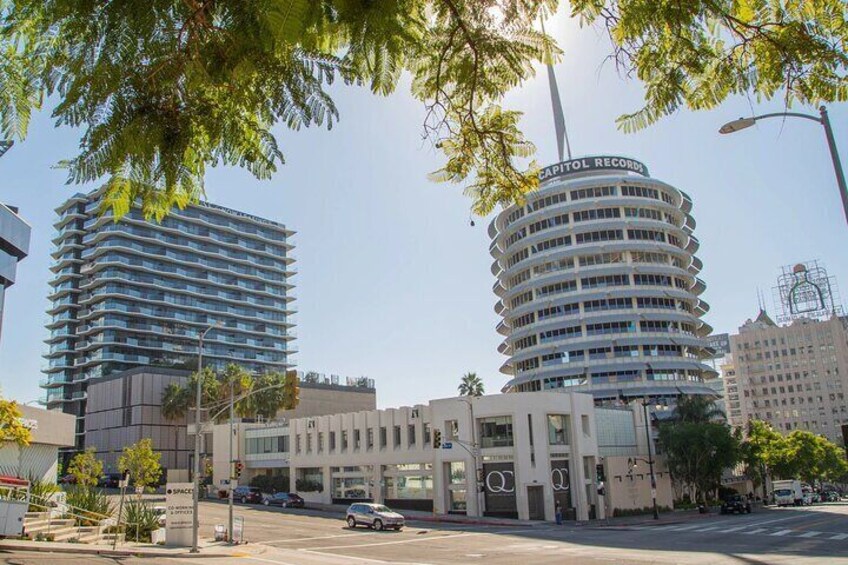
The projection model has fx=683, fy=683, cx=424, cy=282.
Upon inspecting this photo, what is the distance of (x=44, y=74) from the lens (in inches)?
167

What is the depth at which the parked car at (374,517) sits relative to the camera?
42031 mm

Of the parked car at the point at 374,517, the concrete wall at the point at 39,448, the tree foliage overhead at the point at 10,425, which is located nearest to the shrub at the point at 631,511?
the parked car at the point at 374,517

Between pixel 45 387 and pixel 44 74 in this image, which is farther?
pixel 45 387

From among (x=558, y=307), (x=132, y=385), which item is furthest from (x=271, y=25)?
(x=132, y=385)

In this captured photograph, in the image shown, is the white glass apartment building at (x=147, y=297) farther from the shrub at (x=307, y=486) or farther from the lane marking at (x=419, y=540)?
the lane marking at (x=419, y=540)

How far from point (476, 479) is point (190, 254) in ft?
310

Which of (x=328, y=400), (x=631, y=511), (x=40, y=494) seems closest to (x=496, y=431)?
(x=631, y=511)

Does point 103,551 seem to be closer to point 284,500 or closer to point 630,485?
point 284,500

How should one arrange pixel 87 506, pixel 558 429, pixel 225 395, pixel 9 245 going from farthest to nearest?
pixel 225 395
pixel 558 429
pixel 9 245
pixel 87 506

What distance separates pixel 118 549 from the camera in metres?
27.4

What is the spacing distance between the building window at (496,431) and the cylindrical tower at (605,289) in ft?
114

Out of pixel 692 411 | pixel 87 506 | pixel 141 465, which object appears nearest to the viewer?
pixel 87 506

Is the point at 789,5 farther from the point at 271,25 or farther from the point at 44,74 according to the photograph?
the point at 44,74

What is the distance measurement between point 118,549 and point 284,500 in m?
35.2
